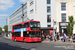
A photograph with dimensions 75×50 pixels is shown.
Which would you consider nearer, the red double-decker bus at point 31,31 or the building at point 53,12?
the red double-decker bus at point 31,31

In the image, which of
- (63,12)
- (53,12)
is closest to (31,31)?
(63,12)

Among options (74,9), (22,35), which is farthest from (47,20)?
(22,35)

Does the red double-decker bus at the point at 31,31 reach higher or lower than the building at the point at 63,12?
lower

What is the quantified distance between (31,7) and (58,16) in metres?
11.2

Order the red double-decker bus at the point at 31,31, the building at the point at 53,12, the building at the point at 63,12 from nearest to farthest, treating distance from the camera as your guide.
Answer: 1. the red double-decker bus at the point at 31,31
2. the building at the point at 63,12
3. the building at the point at 53,12

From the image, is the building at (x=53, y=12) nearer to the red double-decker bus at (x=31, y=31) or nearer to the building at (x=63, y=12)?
the building at (x=63, y=12)

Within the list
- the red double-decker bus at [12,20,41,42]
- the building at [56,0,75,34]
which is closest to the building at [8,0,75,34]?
the building at [56,0,75,34]

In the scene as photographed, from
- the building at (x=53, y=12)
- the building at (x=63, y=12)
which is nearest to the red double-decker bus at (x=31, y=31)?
the building at (x=53, y=12)

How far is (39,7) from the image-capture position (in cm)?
4706

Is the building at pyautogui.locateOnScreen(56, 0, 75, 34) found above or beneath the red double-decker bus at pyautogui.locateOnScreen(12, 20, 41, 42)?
above

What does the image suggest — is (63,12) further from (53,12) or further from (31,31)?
(31,31)

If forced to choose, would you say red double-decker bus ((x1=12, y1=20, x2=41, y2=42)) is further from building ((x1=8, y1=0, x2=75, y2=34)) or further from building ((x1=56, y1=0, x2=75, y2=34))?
building ((x1=56, y1=0, x2=75, y2=34))

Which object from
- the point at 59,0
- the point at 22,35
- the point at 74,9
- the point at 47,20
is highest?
the point at 59,0

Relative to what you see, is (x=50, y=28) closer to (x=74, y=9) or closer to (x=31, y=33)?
(x=74, y=9)
